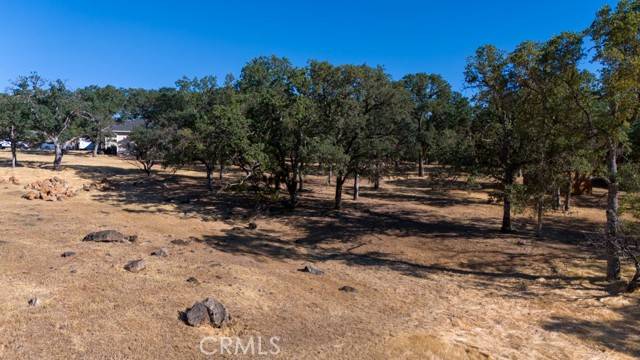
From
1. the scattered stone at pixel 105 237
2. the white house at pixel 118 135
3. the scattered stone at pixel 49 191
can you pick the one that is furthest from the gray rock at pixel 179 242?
the white house at pixel 118 135

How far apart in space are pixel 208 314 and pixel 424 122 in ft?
126

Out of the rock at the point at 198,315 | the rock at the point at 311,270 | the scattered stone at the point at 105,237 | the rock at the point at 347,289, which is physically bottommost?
the rock at the point at 347,289

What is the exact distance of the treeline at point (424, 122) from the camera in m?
13.0

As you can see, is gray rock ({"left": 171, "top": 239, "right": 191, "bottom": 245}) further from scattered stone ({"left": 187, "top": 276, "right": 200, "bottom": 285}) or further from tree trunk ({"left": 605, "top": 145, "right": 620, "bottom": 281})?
tree trunk ({"left": 605, "top": 145, "right": 620, "bottom": 281})

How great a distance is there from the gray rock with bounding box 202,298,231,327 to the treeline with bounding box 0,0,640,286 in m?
11.1

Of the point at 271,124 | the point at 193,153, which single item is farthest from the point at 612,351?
the point at 193,153

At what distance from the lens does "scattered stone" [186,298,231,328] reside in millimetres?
8516

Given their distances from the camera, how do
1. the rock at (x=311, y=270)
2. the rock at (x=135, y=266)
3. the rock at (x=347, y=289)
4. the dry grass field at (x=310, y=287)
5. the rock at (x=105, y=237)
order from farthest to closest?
1. the rock at (x=105, y=237)
2. the rock at (x=311, y=270)
3. the rock at (x=347, y=289)
4. the rock at (x=135, y=266)
5. the dry grass field at (x=310, y=287)

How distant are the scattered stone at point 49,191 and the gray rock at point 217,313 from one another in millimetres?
19469

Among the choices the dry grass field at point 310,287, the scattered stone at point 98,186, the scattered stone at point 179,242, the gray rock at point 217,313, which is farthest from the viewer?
the scattered stone at point 98,186

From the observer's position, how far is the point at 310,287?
11.9 meters

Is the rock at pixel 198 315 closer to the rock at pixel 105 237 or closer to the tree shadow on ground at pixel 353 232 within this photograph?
the tree shadow on ground at pixel 353 232

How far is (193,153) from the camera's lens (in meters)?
28.2

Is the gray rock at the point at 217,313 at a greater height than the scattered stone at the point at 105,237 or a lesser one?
lesser
